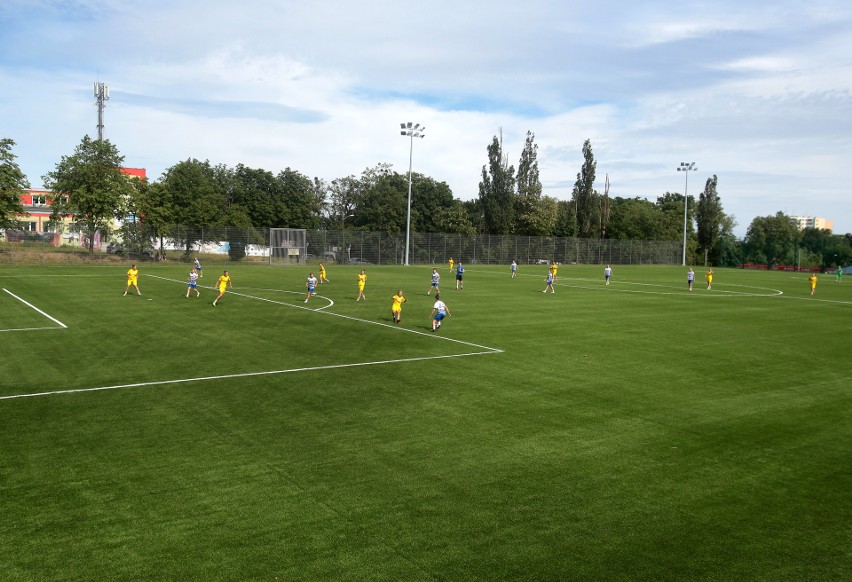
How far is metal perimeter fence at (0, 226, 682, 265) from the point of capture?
7250cm

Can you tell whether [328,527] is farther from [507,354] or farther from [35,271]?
[35,271]

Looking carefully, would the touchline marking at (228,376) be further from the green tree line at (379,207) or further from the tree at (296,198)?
the tree at (296,198)

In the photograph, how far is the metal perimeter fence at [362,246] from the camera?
2854 inches

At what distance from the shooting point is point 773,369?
1948 cm

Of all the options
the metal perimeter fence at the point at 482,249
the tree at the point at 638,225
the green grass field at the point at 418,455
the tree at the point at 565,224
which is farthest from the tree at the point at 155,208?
the tree at the point at 638,225

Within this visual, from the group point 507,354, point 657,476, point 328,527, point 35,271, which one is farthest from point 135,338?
point 35,271

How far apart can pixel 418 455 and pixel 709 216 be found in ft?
368

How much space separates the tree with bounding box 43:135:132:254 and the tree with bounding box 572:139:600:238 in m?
67.5

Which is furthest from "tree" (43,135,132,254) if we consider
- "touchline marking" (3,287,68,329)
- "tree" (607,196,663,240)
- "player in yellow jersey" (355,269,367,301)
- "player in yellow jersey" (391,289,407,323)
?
"tree" (607,196,663,240)

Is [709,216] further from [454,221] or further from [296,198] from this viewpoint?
[296,198]

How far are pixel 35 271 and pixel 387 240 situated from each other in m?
38.9

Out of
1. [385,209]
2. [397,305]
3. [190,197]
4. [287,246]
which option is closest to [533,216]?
[385,209]

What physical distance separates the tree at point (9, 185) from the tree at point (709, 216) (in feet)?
318

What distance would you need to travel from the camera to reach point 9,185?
6125 centimetres
